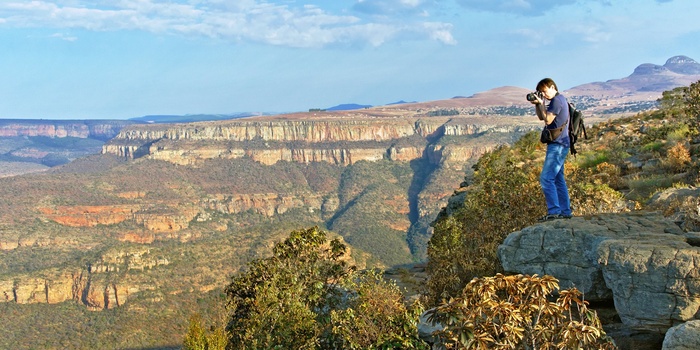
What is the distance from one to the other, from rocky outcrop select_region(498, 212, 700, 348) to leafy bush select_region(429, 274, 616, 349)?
962 mm

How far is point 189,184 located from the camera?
5300 inches

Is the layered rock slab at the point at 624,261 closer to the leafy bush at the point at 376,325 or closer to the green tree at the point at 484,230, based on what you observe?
the leafy bush at the point at 376,325

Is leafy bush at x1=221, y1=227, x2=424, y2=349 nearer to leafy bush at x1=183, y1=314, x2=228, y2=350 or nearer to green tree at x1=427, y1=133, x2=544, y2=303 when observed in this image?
leafy bush at x1=183, y1=314, x2=228, y2=350

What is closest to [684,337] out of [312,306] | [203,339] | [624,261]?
[624,261]

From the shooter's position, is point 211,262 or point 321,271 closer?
point 321,271

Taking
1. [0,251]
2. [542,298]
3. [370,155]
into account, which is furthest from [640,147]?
[370,155]

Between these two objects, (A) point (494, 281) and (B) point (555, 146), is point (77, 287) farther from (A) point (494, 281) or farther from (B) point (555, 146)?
(A) point (494, 281)

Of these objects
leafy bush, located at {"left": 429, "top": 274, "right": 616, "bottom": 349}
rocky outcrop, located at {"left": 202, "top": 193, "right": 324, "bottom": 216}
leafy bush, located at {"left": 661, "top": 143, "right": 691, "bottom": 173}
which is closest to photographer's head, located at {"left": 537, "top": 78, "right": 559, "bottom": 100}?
leafy bush, located at {"left": 429, "top": 274, "right": 616, "bottom": 349}

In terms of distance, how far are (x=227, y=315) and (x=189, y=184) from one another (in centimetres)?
12656

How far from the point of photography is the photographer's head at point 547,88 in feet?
32.4

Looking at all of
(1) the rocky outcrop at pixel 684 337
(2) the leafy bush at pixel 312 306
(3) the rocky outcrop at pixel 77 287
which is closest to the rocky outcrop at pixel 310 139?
(3) the rocky outcrop at pixel 77 287

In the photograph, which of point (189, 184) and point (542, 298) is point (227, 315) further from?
point (189, 184)

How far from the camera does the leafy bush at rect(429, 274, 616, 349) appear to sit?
18.5 ft

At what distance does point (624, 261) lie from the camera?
7004 millimetres
